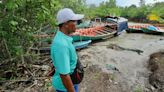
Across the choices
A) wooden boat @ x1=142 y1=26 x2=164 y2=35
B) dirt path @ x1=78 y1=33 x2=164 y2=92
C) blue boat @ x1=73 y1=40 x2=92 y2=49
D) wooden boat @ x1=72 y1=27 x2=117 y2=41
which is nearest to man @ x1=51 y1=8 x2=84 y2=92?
dirt path @ x1=78 y1=33 x2=164 y2=92

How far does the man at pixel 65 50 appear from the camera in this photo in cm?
260

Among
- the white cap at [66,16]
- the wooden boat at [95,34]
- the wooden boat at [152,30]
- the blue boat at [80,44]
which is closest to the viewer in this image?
the white cap at [66,16]

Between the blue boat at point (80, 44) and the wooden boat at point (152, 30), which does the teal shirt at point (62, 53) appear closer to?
the blue boat at point (80, 44)

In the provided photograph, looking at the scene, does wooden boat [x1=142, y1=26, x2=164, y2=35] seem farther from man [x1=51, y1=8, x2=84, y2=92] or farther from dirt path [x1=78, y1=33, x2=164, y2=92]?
man [x1=51, y1=8, x2=84, y2=92]

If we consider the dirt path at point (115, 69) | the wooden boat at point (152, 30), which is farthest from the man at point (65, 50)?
the wooden boat at point (152, 30)

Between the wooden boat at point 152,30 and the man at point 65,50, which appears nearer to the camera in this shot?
the man at point 65,50

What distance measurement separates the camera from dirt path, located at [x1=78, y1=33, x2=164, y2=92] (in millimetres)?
5907

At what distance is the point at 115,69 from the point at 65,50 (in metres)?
4.82

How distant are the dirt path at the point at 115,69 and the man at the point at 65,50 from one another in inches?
117

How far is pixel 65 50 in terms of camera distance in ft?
8.52

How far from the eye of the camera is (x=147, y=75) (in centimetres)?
691

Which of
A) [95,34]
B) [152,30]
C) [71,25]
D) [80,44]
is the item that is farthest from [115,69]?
[152,30]

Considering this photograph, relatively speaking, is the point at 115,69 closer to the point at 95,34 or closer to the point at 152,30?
the point at 95,34

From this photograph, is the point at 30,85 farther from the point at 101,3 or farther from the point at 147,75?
the point at 101,3
